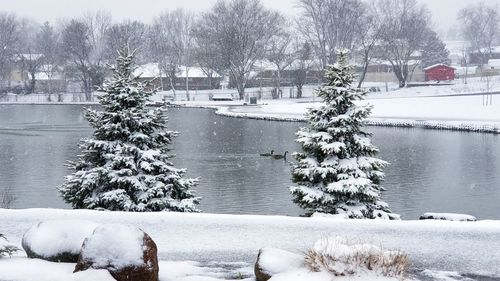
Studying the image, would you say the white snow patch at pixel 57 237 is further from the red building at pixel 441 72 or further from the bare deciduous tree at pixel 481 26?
the bare deciduous tree at pixel 481 26

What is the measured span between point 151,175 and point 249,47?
67666mm

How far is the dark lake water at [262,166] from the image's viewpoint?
851 inches

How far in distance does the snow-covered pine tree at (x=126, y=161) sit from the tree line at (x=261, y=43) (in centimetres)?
6447

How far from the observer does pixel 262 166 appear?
30203 mm

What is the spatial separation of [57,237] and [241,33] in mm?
74259

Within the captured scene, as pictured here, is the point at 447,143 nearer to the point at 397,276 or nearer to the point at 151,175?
the point at 151,175

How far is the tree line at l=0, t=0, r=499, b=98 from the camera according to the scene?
8200 centimetres

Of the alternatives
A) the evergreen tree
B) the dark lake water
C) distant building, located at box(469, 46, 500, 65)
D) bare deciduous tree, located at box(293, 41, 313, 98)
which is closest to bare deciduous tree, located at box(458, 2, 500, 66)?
distant building, located at box(469, 46, 500, 65)

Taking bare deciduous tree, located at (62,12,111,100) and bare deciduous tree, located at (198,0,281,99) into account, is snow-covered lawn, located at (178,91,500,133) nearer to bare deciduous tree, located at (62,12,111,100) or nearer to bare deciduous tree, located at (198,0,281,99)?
bare deciduous tree, located at (198,0,281,99)

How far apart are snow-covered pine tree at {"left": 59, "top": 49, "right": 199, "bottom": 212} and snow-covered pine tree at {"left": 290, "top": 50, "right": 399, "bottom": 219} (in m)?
2.99

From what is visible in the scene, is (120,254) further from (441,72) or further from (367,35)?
(441,72)

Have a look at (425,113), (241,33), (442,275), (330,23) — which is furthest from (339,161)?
(330,23)

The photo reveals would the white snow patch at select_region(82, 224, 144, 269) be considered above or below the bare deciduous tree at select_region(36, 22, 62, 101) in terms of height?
below

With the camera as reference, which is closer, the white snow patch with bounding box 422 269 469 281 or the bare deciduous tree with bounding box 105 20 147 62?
the white snow patch with bounding box 422 269 469 281
